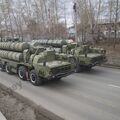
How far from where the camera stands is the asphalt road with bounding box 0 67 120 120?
7.52 meters

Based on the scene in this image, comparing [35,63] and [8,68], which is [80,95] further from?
[8,68]

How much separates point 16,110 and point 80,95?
310cm

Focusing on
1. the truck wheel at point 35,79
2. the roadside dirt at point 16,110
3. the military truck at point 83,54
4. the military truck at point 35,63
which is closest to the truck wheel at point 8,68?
the military truck at point 35,63

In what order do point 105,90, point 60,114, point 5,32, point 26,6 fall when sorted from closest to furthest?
point 60,114, point 105,90, point 26,6, point 5,32

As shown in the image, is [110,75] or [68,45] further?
[68,45]

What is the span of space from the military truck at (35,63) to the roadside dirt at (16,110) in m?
2.26

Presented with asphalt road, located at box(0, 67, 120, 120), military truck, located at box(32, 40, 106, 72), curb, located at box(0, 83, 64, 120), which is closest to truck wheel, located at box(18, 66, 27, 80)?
asphalt road, located at box(0, 67, 120, 120)

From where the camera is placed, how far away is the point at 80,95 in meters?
9.55

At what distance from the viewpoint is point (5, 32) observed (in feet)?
150

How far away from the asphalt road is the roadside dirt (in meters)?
0.71

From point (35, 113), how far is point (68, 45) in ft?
29.8

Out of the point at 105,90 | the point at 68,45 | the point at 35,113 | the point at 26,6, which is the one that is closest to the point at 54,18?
the point at 26,6

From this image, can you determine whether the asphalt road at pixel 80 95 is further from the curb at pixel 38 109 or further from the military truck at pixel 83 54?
the military truck at pixel 83 54

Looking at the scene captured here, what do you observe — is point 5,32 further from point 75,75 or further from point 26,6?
point 75,75
